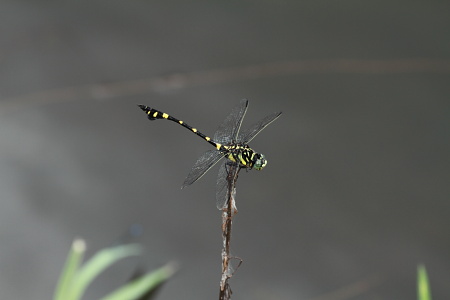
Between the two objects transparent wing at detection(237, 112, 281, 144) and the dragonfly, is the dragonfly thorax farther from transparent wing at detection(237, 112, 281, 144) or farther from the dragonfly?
transparent wing at detection(237, 112, 281, 144)

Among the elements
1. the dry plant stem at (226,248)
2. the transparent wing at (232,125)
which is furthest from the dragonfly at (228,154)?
the dry plant stem at (226,248)

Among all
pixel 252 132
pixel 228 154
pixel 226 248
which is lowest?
pixel 226 248

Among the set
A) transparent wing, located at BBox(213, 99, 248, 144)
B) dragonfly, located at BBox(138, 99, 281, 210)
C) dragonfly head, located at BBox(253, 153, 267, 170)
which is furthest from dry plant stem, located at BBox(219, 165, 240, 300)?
transparent wing, located at BBox(213, 99, 248, 144)

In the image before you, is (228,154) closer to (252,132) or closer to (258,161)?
(258,161)

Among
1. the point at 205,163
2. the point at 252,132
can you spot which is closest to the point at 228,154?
the point at 205,163

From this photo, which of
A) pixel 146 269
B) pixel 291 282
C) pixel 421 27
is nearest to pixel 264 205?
pixel 291 282

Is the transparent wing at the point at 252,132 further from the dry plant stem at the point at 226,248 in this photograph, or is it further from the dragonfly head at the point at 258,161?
the dry plant stem at the point at 226,248
